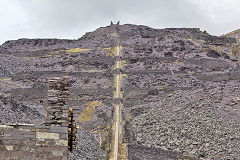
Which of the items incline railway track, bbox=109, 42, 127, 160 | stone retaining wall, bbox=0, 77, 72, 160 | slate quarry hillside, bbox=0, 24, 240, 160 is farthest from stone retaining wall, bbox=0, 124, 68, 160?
incline railway track, bbox=109, 42, 127, 160

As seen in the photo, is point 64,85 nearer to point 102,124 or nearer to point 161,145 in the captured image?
point 161,145

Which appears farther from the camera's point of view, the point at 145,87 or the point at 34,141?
the point at 145,87

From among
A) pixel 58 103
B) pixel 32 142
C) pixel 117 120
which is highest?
pixel 58 103

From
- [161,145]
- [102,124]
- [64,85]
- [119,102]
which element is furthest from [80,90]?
[64,85]

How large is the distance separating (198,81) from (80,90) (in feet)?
51.1

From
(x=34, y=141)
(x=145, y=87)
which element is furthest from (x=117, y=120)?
(x=34, y=141)

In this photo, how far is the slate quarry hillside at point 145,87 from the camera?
21.5 m

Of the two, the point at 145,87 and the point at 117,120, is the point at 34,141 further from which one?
the point at 145,87

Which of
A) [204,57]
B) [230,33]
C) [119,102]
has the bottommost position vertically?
[119,102]

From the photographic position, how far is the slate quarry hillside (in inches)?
845

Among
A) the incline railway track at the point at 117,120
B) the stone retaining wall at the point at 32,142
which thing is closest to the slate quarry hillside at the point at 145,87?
the incline railway track at the point at 117,120

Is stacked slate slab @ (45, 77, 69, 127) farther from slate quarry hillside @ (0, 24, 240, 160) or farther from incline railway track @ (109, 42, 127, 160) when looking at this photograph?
incline railway track @ (109, 42, 127, 160)

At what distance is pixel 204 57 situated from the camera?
49.9 m

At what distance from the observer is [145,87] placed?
3950cm
